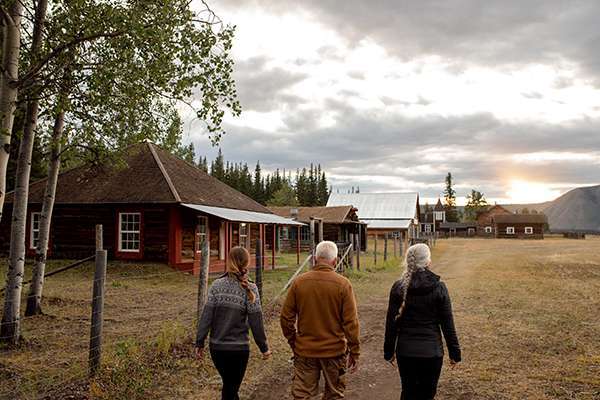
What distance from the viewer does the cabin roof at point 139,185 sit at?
22484mm

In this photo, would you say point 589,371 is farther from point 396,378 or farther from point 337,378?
point 337,378

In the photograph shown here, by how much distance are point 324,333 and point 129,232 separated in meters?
19.5

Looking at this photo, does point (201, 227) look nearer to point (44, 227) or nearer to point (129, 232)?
point (129, 232)

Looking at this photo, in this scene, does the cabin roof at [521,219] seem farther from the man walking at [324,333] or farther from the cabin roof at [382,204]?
the man walking at [324,333]

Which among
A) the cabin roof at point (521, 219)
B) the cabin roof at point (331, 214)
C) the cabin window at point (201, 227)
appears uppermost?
the cabin roof at point (521, 219)

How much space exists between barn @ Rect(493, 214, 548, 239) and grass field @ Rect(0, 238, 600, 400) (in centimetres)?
7734

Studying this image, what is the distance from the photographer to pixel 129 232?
74.6 feet

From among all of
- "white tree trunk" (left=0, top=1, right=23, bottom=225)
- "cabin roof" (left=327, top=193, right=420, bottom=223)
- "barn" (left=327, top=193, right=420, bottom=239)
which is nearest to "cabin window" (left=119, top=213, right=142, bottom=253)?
"white tree trunk" (left=0, top=1, right=23, bottom=225)

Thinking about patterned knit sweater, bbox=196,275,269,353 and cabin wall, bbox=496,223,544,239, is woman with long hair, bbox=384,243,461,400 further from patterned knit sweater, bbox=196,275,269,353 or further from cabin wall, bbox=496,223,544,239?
cabin wall, bbox=496,223,544,239

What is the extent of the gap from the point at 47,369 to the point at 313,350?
478 cm

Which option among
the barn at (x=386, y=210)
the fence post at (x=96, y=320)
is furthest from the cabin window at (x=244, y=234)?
the barn at (x=386, y=210)

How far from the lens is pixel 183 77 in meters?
9.26

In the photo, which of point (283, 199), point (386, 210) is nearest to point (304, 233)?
point (386, 210)

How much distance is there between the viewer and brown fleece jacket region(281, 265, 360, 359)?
4.89m
